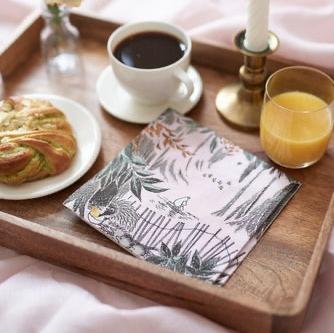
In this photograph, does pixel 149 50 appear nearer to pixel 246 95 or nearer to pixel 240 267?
pixel 246 95

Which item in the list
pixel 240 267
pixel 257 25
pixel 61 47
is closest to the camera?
pixel 240 267

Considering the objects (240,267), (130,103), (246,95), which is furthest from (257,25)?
(240,267)

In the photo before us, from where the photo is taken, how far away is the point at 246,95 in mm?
866

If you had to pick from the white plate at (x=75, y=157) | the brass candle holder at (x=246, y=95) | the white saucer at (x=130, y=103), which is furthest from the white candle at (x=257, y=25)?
the white plate at (x=75, y=157)

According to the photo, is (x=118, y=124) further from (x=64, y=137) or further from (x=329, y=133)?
(x=329, y=133)

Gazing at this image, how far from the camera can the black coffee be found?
84cm

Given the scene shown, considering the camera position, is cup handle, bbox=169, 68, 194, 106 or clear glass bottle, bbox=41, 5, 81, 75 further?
clear glass bottle, bbox=41, 5, 81, 75

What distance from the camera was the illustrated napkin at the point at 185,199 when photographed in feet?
2.28

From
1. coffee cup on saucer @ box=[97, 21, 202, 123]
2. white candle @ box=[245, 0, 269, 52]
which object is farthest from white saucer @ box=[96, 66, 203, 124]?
white candle @ box=[245, 0, 269, 52]

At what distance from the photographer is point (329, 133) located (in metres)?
0.76

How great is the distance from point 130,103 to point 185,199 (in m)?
0.20

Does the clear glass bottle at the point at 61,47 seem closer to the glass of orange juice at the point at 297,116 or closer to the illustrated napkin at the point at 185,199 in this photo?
the illustrated napkin at the point at 185,199

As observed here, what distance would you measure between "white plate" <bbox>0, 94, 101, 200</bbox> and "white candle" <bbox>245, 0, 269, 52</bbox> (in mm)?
235

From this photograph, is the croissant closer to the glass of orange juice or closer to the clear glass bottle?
the clear glass bottle
